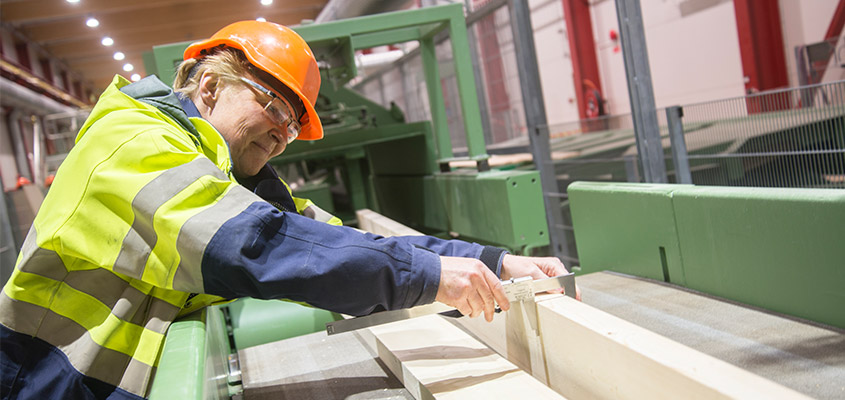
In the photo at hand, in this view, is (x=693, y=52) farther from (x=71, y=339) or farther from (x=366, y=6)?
(x=71, y=339)

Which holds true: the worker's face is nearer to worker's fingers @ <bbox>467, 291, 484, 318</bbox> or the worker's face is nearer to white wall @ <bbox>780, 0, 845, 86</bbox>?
worker's fingers @ <bbox>467, 291, 484, 318</bbox>

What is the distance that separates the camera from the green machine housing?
3109 mm

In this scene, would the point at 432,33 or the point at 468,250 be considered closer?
the point at 468,250

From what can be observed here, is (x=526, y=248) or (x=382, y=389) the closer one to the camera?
(x=382, y=389)

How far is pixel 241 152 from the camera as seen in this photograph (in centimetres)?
158

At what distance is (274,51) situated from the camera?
1.53 m

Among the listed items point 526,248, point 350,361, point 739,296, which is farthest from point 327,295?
point 526,248

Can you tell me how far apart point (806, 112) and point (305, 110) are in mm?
2804

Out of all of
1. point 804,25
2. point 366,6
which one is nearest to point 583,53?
point 804,25

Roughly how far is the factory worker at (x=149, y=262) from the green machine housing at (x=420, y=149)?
6.03 ft

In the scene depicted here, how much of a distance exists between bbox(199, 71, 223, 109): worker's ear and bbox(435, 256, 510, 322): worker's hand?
75 centimetres

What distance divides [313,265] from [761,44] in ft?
24.4

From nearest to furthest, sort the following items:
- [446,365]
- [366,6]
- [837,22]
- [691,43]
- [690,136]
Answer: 1. [446,365]
2. [690,136]
3. [837,22]
4. [366,6]
5. [691,43]

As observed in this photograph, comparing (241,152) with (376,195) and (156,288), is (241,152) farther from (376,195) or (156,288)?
(376,195)
